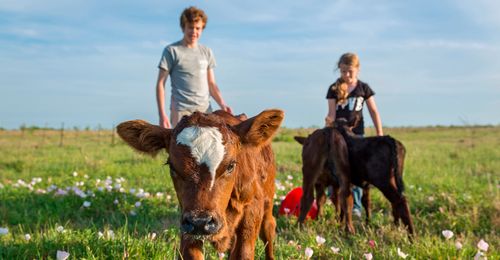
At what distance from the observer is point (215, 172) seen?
10.4 feet

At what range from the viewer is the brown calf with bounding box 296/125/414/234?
6.01 metres

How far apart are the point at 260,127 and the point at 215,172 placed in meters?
0.71

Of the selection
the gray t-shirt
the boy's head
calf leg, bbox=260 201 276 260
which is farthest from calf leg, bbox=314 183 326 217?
the boy's head

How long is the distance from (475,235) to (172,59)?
491 cm

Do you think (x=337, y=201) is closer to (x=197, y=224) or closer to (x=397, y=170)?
(x=397, y=170)

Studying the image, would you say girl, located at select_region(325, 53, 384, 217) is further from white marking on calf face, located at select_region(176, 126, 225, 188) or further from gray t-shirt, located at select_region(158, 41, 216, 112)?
white marking on calf face, located at select_region(176, 126, 225, 188)

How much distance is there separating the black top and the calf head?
382 centimetres

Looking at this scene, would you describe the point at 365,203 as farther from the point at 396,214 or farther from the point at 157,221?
the point at 157,221

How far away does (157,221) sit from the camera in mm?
6578

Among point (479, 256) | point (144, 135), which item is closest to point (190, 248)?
point (144, 135)

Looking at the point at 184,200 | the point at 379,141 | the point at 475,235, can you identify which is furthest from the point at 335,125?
the point at 184,200

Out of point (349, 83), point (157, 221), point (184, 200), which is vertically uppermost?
point (349, 83)

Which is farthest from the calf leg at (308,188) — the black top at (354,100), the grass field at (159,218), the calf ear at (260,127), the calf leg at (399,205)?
the calf ear at (260,127)

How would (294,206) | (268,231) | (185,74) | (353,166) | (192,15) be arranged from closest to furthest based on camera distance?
(268,231) < (353,166) < (192,15) < (185,74) < (294,206)
